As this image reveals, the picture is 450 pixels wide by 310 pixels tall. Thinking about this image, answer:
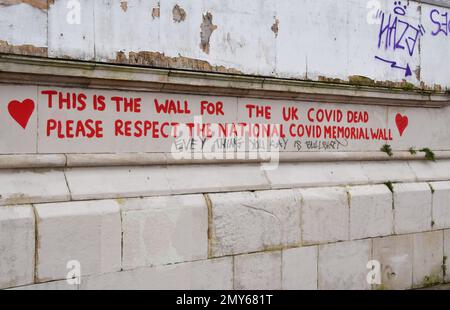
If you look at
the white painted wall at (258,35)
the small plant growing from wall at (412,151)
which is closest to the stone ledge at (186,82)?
the white painted wall at (258,35)

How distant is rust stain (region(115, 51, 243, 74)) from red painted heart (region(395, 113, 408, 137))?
2532 mm

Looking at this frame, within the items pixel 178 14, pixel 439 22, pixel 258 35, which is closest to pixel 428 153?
pixel 439 22

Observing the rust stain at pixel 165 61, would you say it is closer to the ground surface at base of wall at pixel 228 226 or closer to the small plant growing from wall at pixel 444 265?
the ground surface at base of wall at pixel 228 226

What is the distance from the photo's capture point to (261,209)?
5.89 metres

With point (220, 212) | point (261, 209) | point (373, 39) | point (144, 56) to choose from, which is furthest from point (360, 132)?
point (144, 56)

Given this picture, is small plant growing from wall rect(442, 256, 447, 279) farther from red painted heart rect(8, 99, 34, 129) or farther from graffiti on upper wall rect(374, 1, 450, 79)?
red painted heart rect(8, 99, 34, 129)

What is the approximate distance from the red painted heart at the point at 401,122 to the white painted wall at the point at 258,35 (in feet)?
1.48

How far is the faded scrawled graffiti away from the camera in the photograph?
7164 mm

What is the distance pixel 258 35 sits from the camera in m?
6.08

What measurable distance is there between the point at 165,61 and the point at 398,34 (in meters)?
3.28

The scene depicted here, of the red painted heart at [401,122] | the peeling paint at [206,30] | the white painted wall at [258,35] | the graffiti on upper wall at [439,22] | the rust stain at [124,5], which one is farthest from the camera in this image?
the graffiti on upper wall at [439,22]

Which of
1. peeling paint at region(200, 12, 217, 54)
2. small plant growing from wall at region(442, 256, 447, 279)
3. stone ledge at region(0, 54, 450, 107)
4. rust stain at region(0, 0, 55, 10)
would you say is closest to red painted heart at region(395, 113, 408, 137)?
stone ledge at region(0, 54, 450, 107)

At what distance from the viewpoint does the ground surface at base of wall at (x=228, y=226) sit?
474cm
